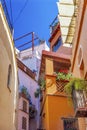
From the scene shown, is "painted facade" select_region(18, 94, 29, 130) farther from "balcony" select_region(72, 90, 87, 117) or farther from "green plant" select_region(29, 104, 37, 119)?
"balcony" select_region(72, 90, 87, 117)

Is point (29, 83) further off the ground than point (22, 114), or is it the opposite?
point (29, 83)

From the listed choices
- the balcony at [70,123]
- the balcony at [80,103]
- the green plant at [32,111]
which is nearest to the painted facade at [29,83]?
the green plant at [32,111]

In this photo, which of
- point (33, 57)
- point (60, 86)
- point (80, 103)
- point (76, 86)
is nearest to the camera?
point (80, 103)

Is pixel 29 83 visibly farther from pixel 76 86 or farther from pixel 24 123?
pixel 76 86

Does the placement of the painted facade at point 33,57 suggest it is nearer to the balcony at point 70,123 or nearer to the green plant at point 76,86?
the balcony at point 70,123

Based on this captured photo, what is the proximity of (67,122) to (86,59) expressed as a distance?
13.9 feet

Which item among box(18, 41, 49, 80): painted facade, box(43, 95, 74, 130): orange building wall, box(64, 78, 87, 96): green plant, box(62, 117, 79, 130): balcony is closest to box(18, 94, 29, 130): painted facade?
box(43, 95, 74, 130): orange building wall

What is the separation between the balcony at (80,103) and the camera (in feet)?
17.6

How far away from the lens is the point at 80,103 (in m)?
5.79

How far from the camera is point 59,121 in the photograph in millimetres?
9844

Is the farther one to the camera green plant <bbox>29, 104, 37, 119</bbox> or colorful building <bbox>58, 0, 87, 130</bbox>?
green plant <bbox>29, 104, 37, 119</bbox>

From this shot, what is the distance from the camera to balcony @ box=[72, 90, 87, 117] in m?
5.37

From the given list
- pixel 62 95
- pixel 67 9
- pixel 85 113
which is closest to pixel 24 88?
pixel 62 95

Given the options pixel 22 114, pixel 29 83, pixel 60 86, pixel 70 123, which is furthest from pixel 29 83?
pixel 70 123
